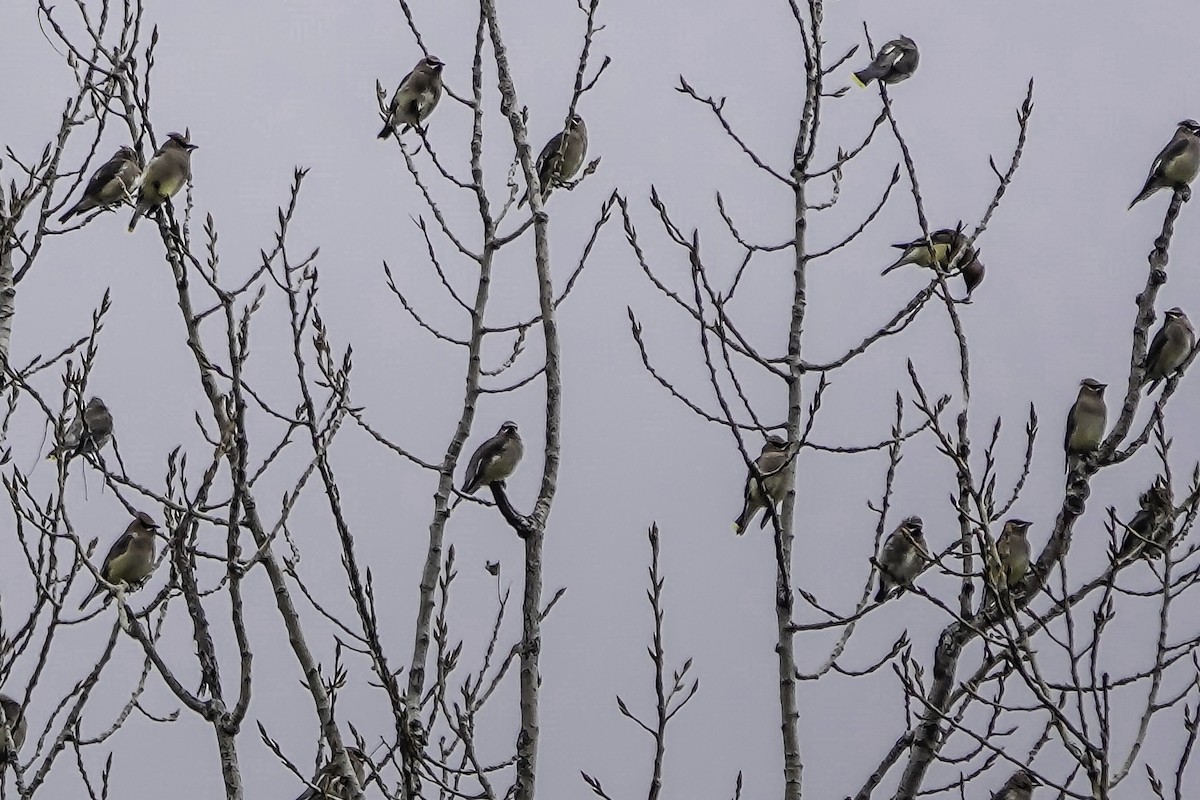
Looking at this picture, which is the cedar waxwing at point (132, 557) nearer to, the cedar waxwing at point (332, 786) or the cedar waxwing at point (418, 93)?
the cedar waxwing at point (418, 93)

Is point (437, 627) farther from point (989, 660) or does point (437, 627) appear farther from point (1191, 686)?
point (1191, 686)

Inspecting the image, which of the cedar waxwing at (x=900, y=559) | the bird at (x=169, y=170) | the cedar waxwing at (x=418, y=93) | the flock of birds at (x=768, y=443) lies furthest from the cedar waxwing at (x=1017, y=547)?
the bird at (x=169, y=170)

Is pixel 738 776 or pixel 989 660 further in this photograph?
pixel 989 660

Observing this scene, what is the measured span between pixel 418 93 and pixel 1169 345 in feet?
12.6

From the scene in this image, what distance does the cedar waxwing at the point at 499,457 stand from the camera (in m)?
7.89

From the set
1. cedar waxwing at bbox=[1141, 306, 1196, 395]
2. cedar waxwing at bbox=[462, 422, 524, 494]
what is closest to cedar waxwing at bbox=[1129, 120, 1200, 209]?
cedar waxwing at bbox=[1141, 306, 1196, 395]

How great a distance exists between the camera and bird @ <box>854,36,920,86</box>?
25.7ft

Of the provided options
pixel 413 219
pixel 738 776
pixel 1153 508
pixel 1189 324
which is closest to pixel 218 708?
pixel 738 776

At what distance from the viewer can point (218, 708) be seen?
452cm

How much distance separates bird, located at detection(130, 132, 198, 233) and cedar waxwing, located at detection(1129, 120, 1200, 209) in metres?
4.85

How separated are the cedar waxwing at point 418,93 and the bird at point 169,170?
2.96ft

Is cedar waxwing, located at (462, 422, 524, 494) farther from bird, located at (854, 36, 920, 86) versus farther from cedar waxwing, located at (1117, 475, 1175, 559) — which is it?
cedar waxwing, located at (1117, 475, 1175, 559)

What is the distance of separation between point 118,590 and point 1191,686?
9.99ft

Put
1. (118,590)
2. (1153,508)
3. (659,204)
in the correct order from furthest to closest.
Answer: (1153,508)
(659,204)
(118,590)
